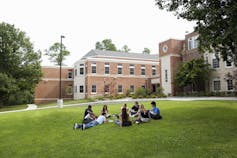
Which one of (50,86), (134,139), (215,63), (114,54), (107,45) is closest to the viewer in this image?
(134,139)

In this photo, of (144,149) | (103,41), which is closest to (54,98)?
(103,41)

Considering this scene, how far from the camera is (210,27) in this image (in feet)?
38.0

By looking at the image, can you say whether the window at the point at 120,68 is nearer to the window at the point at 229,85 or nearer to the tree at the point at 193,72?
the tree at the point at 193,72

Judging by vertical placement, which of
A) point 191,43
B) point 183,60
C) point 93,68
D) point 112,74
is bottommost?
point 112,74

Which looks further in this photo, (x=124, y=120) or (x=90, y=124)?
(x=90, y=124)

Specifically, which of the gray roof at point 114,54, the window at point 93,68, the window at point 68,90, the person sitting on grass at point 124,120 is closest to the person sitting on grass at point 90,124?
the person sitting on grass at point 124,120

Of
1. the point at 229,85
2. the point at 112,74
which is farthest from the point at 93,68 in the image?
the point at 229,85

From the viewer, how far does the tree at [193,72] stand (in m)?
31.6

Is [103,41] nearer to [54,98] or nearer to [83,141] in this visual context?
[54,98]

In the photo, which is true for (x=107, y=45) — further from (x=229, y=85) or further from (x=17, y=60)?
(x=229, y=85)

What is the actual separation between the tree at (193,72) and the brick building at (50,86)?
22.1 metres

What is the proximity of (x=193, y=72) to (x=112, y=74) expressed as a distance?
51.8ft

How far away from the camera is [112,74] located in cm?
4312

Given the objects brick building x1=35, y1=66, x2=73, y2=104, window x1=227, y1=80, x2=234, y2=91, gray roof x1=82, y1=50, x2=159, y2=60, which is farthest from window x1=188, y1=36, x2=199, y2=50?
brick building x1=35, y1=66, x2=73, y2=104
